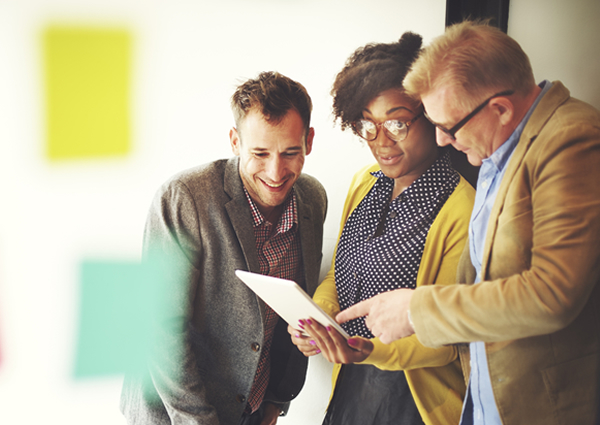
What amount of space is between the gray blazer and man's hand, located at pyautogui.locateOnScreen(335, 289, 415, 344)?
51 centimetres

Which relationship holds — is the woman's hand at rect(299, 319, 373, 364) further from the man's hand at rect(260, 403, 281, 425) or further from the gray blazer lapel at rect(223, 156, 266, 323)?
the man's hand at rect(260, 403, 281, 425)

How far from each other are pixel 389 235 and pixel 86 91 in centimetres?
139

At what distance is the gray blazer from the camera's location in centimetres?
151

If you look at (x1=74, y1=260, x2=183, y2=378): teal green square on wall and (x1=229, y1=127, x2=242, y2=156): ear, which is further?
(x1=74, y1=260, x2=183, y2=378): teal green square on wall

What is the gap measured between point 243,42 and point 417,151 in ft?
3.04

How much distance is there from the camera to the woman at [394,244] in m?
1.29

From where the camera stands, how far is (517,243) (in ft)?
3.12

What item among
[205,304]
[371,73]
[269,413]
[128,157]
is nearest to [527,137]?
[371,73]

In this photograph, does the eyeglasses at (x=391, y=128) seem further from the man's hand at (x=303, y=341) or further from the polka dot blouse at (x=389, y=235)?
the man's hand at (x=303, y=341)

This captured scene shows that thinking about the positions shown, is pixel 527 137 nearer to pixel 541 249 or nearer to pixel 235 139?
pixel 541 249

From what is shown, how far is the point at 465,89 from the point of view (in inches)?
40.1

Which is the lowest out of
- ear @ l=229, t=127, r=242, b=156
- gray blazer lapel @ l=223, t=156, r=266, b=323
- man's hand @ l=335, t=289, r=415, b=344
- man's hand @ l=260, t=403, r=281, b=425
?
man's hand @ l=260, t=403, r=281, b=425

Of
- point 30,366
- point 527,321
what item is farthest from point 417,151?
point 30,366

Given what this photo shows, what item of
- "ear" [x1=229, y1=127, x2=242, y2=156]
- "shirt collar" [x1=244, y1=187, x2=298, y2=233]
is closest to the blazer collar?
"shirt collar" [x1=244, y1=187, x2=298, y2=233]
